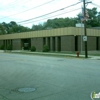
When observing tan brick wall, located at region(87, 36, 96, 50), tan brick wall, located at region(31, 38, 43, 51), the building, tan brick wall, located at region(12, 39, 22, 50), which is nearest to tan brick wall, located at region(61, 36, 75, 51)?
the building

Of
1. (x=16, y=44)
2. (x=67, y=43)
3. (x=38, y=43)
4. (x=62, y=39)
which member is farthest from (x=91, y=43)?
(x=16, y=44)

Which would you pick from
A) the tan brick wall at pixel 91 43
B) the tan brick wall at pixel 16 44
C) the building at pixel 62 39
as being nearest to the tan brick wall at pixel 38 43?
the building at pixel 62 39

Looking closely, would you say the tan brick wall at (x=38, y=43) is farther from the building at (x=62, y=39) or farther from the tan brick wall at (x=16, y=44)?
the tan brick wall at (x=16, y=44)

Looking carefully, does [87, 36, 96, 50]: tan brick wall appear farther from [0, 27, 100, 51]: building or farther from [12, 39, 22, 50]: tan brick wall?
[12, 39, 22, 50]: tan brick wall

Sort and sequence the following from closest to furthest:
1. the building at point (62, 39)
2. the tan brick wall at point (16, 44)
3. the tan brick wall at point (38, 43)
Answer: the building at point (62, 39)
the tan brick wall at point (38, 43)
the tan brick wall at point (16, 44)

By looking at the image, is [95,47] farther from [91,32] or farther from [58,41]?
[58,41]

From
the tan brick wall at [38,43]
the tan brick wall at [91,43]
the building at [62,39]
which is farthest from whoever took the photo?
the tan brick wall at [38,43]

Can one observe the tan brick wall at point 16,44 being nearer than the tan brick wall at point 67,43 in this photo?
No

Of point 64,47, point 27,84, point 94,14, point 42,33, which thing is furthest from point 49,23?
point 27,84

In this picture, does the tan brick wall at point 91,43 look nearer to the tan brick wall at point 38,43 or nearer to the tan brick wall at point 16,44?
the tan brick wall at point 38,43

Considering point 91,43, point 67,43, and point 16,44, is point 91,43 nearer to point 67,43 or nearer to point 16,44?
point 67,43

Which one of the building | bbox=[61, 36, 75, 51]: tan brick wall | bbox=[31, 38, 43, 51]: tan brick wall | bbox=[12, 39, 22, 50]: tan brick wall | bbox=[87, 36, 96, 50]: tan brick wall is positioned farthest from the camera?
bbox=[12, 39, 22, 50]: tan brick wall

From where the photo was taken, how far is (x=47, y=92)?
7320 millimetres

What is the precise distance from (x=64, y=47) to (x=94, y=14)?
60.2m
